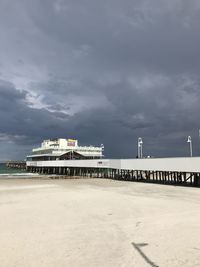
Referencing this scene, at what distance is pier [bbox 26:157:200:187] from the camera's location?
133ft

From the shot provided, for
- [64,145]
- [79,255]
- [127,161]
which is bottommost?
[79,255]

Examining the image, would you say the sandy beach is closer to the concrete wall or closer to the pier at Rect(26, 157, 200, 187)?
the concrete wall

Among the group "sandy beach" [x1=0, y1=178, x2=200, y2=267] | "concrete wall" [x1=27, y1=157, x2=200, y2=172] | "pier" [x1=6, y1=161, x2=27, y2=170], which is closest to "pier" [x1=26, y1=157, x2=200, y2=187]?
"concrete wall" [x1=27, y1=157, x2=200, y2=172]

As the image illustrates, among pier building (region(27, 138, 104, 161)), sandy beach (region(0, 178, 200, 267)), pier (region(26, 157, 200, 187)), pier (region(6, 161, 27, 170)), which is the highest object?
pier building (region(27, 138, 104, 161))

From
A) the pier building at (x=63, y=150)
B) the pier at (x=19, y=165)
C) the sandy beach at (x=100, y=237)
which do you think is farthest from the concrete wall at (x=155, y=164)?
the pier at (x=19, y=165)

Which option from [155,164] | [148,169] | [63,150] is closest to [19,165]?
[63,150]

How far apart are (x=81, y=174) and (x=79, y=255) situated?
7021 centimetres

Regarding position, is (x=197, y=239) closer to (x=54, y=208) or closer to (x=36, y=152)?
(x=54, y=208)

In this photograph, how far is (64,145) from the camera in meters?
126

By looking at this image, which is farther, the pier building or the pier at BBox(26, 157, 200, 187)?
the pier building

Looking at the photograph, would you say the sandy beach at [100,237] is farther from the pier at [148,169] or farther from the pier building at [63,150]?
the pier building at [63,150]

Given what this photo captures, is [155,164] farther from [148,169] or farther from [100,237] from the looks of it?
[100,237]

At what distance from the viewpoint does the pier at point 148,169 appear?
40.5 meters

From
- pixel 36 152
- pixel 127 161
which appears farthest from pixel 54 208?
pixel 36 152
